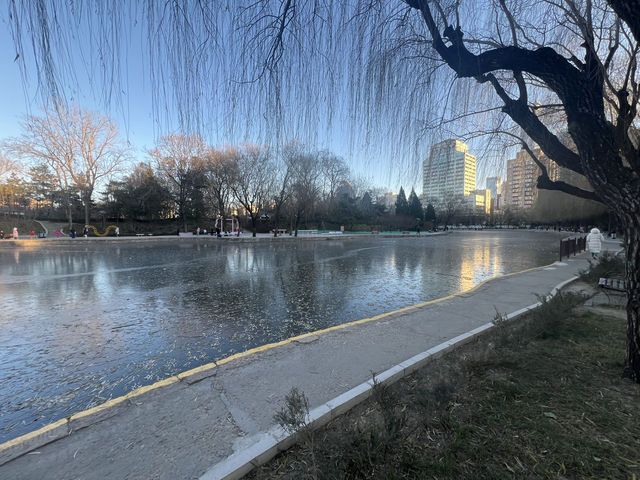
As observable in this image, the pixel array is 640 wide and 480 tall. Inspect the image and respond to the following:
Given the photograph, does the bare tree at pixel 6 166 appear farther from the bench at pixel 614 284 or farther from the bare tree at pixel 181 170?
the bench at pixel 614 284

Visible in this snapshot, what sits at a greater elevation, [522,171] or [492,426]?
[522,171]

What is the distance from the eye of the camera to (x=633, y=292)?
109 inches

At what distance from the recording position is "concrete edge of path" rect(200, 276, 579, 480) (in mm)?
2085

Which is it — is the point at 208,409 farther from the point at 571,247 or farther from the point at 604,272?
the point at 571,247

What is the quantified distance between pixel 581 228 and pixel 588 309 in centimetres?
8029

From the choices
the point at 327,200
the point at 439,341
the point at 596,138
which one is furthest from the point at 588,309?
the point at 327,200

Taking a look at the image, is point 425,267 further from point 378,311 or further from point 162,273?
point 162,273

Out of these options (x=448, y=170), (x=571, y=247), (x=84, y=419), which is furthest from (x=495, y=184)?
(x=571, y=247)

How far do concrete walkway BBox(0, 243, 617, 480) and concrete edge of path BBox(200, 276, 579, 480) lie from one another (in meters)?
0.08

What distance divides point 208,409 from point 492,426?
2623 millimetres

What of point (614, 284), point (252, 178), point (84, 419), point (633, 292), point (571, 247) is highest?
point (252, 178)

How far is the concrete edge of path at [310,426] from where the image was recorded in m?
2.08

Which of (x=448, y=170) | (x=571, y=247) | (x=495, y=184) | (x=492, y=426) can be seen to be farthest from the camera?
(x=571, y=247)

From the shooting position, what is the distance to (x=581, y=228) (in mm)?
65062
